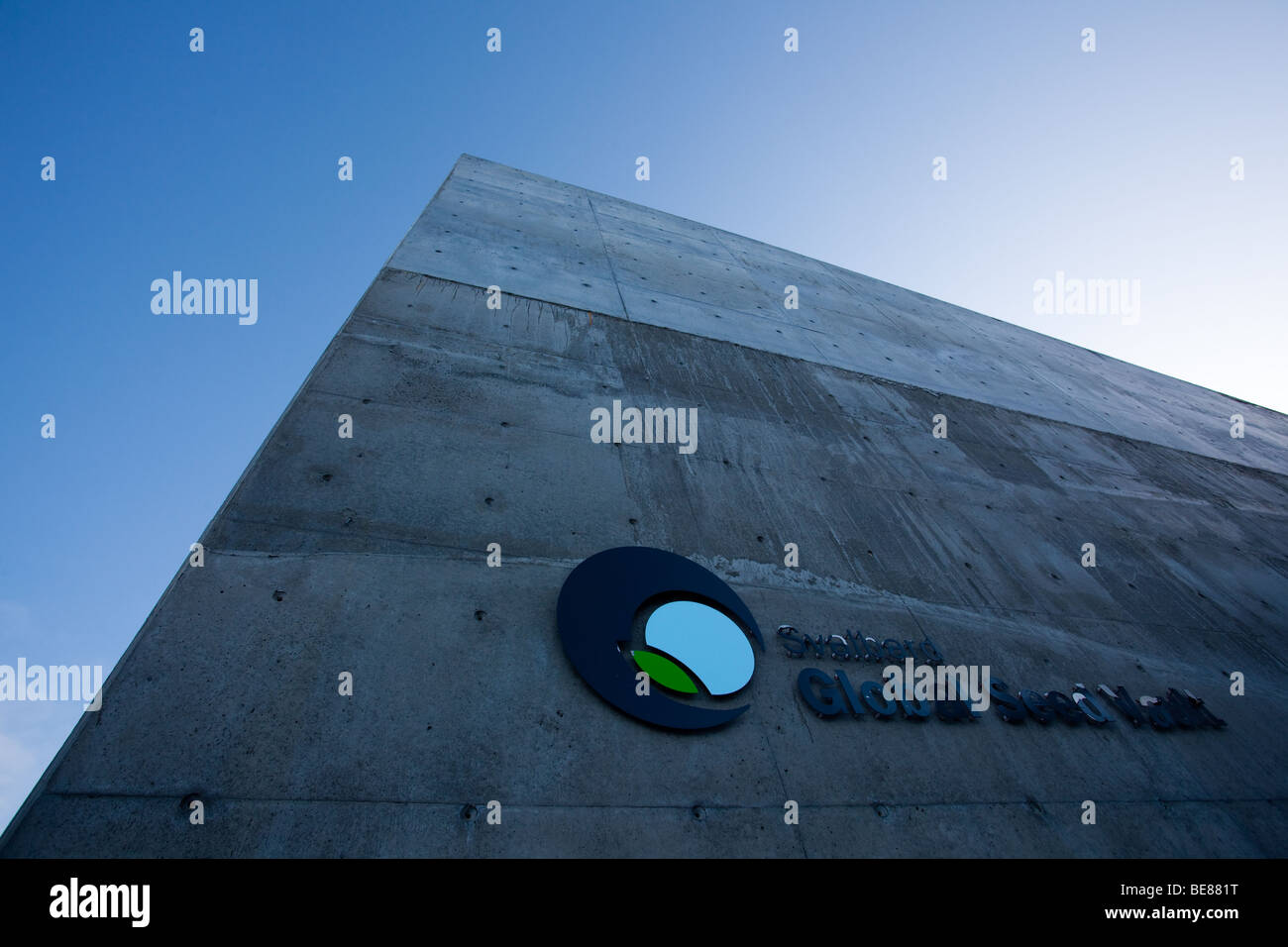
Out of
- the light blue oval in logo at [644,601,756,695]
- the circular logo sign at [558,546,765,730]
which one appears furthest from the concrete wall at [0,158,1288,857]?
the light blue oval in logo at [644,601,756,695]

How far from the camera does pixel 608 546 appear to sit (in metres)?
4.66

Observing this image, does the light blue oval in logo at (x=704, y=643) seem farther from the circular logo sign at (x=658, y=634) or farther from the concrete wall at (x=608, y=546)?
the concrete wall at (x=608, y=546)

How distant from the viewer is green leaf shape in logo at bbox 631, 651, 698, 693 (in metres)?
3.90

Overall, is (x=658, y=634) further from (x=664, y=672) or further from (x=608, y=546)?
(x=608, y=546)

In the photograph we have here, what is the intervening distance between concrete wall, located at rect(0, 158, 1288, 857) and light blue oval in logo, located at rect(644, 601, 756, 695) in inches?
10.3

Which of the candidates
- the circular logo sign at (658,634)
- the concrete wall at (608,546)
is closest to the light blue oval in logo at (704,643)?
the circular logo sign at (658,634)

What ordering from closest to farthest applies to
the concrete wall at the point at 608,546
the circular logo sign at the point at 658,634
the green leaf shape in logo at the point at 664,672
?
the concrete wall at the point at 608,546 → the circular logo sign at the point at 658,634 → the green leaf shape in logo at the point at 664,672

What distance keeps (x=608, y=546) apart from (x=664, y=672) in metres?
1.11

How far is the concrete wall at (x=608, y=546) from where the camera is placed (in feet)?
9.98

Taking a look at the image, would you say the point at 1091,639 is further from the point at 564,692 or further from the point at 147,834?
the point at 147,834

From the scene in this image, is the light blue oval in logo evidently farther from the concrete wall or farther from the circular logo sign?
the concrete wall

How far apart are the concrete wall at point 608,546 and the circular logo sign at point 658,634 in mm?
149
